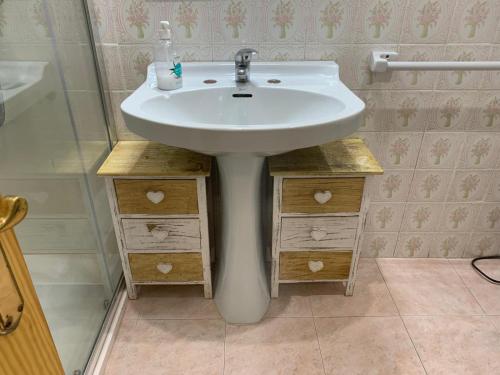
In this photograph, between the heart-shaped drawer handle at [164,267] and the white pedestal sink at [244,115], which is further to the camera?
the heart-shaped drawer handle at [164,267]

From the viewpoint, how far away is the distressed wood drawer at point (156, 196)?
1161 millimetres

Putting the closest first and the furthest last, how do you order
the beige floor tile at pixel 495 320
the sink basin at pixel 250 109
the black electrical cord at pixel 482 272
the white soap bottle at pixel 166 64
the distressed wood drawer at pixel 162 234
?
the sink basin at pixel 250 109 < the white soap bottle at pixel 166 64 < the distressed wood drawer at pixel 162 234 < the beige floor tile at pixel 495 320 < the black electrical cord at pixel 482 272

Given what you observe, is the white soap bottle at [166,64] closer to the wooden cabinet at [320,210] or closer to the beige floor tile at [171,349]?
the wooden cabinet at [320,210]

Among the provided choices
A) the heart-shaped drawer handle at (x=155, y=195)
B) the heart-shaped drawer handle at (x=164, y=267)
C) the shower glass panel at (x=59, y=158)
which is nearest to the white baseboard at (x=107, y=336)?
the shower glass panel at (x=59, y=158)

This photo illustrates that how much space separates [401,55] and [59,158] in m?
1.07

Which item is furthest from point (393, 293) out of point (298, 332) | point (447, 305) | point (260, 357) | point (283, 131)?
point (283, 131)

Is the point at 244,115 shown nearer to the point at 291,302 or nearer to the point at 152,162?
the point at 152,162

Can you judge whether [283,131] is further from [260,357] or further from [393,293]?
[393,293]

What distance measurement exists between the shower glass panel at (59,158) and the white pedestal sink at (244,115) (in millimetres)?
210

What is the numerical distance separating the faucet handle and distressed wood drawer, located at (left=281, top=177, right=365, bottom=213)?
14.5 inches

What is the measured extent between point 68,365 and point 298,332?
70 cm

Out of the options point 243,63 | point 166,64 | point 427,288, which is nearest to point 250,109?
point 243,63

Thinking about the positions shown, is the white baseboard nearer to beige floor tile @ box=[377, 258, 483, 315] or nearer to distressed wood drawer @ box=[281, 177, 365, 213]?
distressed wood drawer @ box=[281, 177, 365, 213]

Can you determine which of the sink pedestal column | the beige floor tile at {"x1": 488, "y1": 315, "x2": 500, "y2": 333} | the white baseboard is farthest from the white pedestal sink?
the beige floor tile at {"x1": 488, "y1": 315, "x2": 500, "y2": 333}
